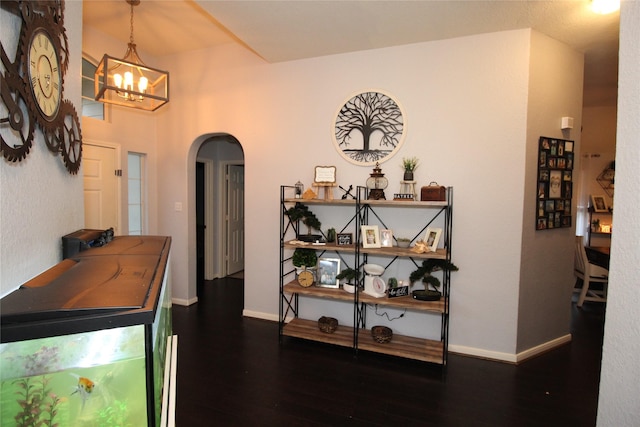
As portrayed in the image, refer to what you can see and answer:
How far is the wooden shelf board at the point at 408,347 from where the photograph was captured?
2855mm

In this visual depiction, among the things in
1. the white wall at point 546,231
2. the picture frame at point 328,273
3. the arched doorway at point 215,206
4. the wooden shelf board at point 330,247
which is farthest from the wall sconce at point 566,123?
the arched doorway at point 215,206

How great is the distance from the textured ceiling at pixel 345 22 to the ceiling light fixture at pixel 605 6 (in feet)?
0.17

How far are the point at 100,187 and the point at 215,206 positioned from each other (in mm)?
2053

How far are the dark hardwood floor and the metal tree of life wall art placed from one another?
1916 millimetres

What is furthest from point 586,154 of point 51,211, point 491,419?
point 51,211

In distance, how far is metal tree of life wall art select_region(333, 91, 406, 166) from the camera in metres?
3.24

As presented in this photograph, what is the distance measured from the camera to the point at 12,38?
3.42 feet

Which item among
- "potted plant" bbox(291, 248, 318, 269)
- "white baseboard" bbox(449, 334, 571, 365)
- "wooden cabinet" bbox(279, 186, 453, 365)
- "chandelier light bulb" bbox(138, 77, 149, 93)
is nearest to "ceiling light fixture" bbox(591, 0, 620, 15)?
"wooden cabinet" bbox(279, 186, 453, 365)

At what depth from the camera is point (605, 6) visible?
7.98ft

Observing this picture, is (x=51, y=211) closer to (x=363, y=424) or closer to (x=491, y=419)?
(x=363, y=424)

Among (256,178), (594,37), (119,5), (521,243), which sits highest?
(119,5)

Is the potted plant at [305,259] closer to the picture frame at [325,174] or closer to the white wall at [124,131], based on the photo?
the picture frame at [325,174]

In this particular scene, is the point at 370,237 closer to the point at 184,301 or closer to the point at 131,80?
the point at 131,80

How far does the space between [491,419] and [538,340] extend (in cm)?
131
